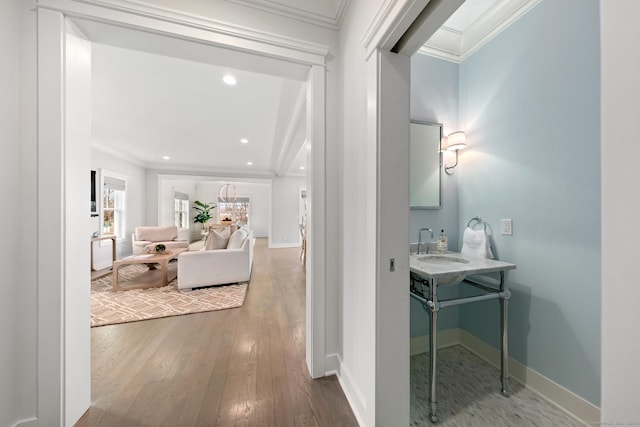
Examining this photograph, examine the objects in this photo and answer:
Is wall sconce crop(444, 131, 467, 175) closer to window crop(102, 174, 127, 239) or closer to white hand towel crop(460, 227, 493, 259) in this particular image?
white hand towel crop(460, 227, 493, 259)

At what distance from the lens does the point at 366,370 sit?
119cm

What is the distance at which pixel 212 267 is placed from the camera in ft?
11.0

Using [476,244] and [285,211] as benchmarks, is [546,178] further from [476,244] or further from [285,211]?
[285,211]

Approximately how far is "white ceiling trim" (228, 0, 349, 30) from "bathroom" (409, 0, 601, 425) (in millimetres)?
752

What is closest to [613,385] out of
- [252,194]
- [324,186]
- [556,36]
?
[324,186]

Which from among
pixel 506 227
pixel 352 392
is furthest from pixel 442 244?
pixel 352 392

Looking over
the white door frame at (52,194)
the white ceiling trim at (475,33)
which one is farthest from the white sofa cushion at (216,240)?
the white ceiling trim at (475,33)

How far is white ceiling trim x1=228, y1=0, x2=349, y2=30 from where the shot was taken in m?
1.51

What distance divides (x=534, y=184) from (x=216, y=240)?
396 cm

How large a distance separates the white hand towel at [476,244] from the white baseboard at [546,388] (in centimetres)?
75

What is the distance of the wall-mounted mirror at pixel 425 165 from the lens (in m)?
1.89

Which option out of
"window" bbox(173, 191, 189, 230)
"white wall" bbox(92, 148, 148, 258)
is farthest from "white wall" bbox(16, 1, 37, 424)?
"window" bbox(173, 191, 189, 230)

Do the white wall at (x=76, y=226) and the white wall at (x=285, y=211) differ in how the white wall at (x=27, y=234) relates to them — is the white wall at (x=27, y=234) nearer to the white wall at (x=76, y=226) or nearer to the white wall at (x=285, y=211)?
the white wall at (x=76, y=226)

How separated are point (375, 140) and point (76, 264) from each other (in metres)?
1.79
